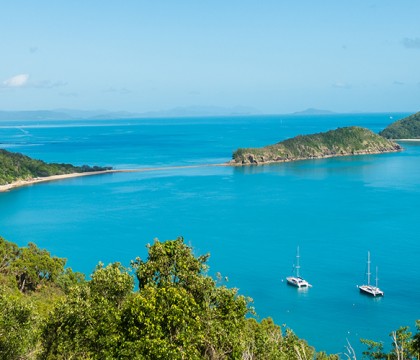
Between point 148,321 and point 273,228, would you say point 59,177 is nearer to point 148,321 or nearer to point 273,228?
point 273,228

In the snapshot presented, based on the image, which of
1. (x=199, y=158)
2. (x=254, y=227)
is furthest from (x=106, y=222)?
(x=199, y=158)

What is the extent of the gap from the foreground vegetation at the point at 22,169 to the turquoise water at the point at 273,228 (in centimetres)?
559

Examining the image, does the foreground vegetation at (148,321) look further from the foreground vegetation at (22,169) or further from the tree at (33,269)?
the foreground vegetation at (22,169)

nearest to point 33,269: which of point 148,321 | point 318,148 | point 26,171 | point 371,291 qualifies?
point 148,321

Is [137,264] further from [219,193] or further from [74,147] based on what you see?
[74,147]

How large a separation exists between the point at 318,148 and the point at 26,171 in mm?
76474

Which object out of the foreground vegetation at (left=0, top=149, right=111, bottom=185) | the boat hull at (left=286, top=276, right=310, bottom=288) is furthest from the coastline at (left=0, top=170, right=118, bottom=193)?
the boat hull at (left=286, top=276, right=310, bottom=288)

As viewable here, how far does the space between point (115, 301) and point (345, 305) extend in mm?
26022

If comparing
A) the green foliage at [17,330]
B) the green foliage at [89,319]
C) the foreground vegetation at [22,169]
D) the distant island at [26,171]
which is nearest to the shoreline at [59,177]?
the distant island at [26,171]

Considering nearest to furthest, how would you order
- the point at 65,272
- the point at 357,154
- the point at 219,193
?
the point at 65,272
the point at 219,193
the point at 357,154

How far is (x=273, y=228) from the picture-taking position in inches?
2276

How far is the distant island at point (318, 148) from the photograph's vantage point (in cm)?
12106

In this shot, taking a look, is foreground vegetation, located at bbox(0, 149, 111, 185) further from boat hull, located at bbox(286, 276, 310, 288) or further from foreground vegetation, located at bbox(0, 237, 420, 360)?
foreground vegetation, located at bbox(0, 237, 420, 360)

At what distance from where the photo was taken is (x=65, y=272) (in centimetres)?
3425
